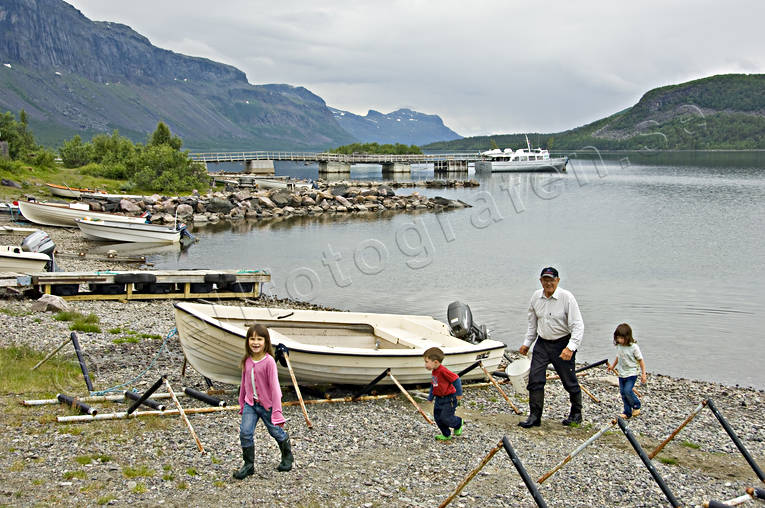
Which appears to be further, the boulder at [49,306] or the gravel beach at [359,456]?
the boulder at [49,306]

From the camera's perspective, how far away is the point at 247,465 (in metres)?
8.25

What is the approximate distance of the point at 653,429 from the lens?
11.6 m

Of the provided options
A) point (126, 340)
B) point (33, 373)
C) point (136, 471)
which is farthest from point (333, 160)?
point (136, 471)

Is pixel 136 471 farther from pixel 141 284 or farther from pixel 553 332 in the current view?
pixel 141 284

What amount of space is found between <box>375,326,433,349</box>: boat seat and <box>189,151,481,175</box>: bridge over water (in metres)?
82.6

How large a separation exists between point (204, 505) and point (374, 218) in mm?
53787

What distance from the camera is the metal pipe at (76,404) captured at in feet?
32.3

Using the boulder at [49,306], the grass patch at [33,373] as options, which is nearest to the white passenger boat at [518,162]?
the boulder at [49,306]

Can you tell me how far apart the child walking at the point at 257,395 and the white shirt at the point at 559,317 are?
428 centimetres

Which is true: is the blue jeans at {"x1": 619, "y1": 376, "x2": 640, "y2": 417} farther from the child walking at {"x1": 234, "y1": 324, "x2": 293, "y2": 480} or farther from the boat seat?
the child walking at {"x1": 234, "y1": 324, "x2": 293, "y2": 480}

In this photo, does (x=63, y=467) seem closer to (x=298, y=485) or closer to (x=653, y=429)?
(x=298, y=485)

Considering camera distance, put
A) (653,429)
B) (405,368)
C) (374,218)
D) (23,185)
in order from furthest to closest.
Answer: (374,218), (23,185), (405,368), (653,429)

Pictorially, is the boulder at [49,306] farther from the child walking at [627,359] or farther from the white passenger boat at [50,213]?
the white passenger boat at [50,213]

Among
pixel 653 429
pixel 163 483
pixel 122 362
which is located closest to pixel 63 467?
pixel 163 483
